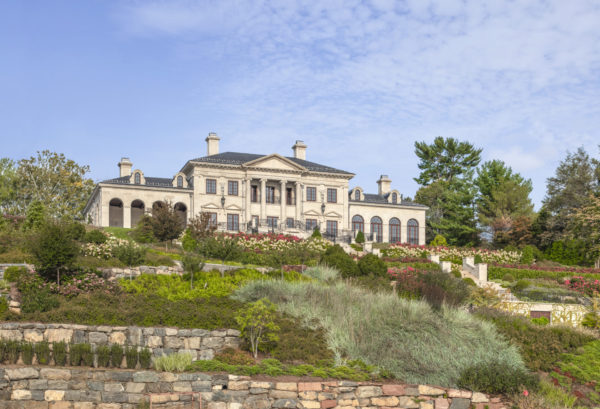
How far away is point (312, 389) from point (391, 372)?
1979mm

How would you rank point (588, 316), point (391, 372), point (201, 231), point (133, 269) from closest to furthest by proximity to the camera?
point (391, 372) → point (588, 316) → point (133, 269) → point (201, 231)

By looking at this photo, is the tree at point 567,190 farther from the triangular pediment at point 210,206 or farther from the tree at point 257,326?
the tree at point 257,326

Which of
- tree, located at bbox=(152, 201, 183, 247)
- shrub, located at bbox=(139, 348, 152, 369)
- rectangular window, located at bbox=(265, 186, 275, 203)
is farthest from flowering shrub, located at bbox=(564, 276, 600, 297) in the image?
rectangular window, located at bbox=(265, 186, 275, 203)

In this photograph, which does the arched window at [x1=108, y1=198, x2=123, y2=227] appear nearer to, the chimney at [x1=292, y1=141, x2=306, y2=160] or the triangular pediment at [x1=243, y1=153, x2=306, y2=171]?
the triangular pediment at [x1=243, y1=153, x2=306, y2=171]

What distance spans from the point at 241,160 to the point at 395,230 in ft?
46.4

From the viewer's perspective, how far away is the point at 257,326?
15125mm

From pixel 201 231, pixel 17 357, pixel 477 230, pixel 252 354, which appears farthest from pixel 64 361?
pixel 477 230

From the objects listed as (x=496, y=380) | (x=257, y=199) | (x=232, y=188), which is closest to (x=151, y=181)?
(x=232, y=188)

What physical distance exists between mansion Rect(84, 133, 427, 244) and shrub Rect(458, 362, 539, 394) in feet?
109

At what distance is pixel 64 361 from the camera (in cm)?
1362

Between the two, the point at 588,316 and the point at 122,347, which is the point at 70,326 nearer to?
the point at 122,347

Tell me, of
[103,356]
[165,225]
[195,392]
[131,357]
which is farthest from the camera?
[165,225]

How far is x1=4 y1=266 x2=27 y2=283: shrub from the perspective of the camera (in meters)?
19.3

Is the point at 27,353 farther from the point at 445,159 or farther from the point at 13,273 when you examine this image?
the point at 445,159
